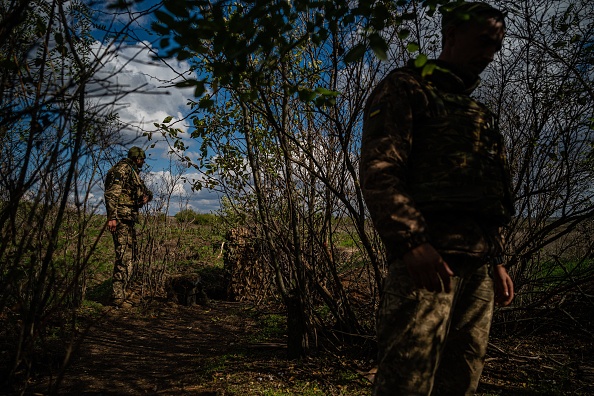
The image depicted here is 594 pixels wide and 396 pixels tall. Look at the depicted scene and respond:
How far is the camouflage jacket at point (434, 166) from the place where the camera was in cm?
141

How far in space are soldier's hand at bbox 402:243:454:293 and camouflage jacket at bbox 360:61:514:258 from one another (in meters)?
0.09

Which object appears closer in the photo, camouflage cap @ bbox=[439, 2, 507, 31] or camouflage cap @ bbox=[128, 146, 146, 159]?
camouflage cap @ bbox=[439, 2, 507, 31]

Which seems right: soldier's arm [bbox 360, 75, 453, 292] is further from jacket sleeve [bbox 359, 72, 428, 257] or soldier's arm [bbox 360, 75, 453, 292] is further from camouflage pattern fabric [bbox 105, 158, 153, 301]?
camouflage pattern fabric [bbox 105, 158, 153, 301]

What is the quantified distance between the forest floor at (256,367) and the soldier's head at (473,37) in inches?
86.5

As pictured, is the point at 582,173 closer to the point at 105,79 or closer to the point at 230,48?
the point at 230,48

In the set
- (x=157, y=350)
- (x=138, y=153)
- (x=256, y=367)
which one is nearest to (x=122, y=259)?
(x=138, y=153)

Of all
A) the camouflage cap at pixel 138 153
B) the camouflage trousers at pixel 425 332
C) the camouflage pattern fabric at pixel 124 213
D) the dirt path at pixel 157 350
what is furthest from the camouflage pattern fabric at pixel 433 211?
the camouflage pattern fabric at pixel 124 213

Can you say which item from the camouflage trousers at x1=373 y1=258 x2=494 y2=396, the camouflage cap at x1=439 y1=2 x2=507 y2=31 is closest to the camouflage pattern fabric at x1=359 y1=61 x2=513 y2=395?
the camouflage trousers at x1=373 y1=258 x2=494 y2=396

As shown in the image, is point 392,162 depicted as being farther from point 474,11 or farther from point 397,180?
point 474,11

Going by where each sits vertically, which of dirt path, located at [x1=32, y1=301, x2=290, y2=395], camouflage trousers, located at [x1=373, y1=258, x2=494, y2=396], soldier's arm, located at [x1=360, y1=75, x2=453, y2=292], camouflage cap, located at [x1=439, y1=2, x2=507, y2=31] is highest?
camouflage cap, located at [x1=439, y1=2, x2=507, y2=31]

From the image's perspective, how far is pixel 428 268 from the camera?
1275 mm

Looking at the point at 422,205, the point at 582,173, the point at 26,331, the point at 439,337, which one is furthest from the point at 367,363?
the point at 582,173

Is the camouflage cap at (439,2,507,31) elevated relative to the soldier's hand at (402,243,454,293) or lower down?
elevated

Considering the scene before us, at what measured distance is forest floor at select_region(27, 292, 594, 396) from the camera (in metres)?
2.85
